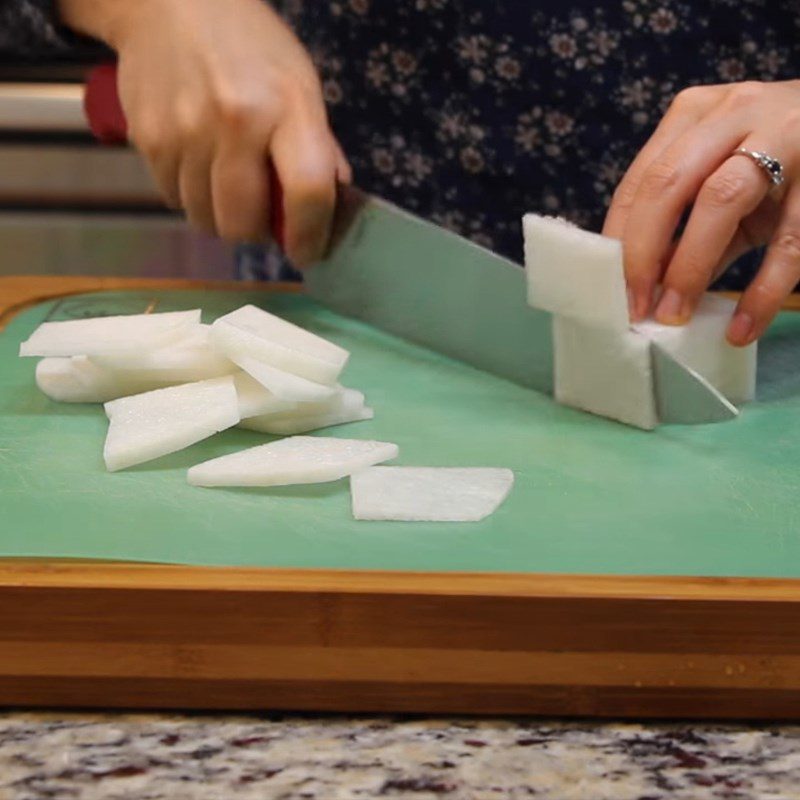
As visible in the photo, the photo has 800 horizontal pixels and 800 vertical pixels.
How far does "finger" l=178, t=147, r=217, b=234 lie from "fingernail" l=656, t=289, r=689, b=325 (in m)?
0.56

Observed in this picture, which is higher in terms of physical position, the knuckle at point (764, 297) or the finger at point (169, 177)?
the finger at point (169, 177)

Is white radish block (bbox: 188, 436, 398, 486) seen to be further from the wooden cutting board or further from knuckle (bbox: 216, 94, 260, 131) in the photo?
knuckle (bbox: 216, 94, 260, 131)

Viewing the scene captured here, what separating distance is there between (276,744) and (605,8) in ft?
3.68

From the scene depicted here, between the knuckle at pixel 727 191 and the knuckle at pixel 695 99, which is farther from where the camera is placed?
the knuckle at pixel 695 99

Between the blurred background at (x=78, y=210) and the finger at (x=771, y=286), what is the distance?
1352 mm

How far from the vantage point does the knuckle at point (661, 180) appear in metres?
1.32

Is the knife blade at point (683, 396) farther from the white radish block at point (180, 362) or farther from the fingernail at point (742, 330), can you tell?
the white radish block at point (180, 362)

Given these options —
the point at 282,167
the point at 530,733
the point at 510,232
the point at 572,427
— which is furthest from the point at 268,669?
the point at 510,232

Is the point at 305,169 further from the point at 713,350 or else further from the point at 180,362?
the point at 713,350

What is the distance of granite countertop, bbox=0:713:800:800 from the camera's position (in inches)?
32.3

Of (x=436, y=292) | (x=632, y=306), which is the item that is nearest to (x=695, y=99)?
(x=632, y=306)

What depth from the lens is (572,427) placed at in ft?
4.16

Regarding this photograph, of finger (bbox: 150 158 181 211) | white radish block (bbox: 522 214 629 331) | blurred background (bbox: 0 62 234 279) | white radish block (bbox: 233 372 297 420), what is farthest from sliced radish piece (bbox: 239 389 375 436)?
blurred background (bbox: 0 62 234 279)

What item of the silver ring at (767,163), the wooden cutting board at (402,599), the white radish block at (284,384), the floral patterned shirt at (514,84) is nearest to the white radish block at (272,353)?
the white radish block at (284,384)
